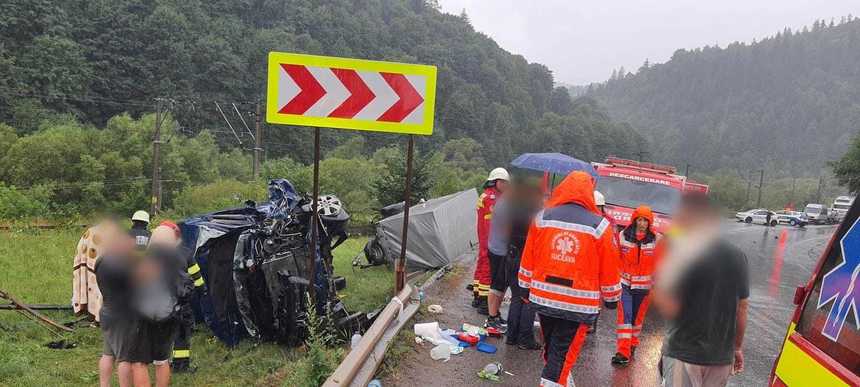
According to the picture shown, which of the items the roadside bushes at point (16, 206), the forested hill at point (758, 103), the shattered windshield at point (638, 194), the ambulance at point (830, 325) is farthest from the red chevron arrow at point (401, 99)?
the forested hill at point (758, 103)

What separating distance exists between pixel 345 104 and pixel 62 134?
47.0 metres

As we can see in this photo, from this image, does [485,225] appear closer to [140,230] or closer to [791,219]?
[140,230]

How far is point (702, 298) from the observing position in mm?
3053

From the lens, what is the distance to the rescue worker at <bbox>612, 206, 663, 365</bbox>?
5379mm

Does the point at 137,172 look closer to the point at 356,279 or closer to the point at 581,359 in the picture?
the point at 356,279

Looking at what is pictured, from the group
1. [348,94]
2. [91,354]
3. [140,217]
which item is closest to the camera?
[348,94]

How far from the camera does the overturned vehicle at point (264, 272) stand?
6.30 m

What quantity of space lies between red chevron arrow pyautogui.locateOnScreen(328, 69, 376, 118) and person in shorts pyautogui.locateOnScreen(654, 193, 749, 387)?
271cm

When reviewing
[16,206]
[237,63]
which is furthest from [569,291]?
[237,63]

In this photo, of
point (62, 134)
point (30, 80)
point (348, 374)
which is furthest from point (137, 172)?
point (348, 374)

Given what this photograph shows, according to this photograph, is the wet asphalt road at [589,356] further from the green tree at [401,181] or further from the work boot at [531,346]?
the green tree at [401,181]

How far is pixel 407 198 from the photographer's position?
597cm

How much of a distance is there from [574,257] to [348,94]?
7.49ft

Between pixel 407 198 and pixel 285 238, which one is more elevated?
pixel 407 198
